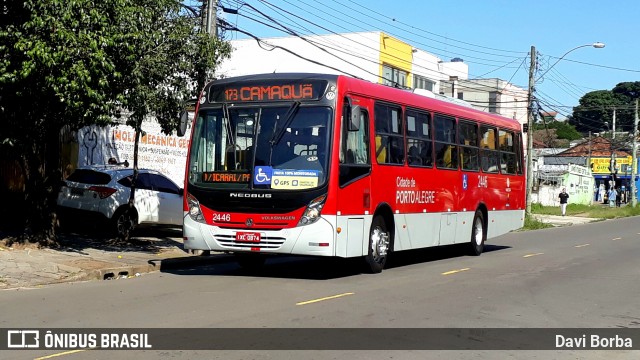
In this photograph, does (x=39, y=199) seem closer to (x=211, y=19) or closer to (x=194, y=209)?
(x=194, y=209)

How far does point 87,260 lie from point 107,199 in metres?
3.56

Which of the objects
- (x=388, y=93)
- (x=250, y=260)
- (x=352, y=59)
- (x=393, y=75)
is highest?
(x=352, y=59)

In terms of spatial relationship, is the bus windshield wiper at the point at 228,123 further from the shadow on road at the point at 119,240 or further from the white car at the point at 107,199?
the white car at the point at 107,199

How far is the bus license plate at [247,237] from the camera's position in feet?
40.5

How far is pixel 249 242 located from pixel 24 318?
421 centimetres

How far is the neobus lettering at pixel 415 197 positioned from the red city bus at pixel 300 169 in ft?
0.16

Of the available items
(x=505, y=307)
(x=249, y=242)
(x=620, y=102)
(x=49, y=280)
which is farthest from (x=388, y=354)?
(x=620, y=102)

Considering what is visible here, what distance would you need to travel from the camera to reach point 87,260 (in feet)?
Result: 45.8

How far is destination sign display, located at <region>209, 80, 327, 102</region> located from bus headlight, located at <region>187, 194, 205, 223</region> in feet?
5.62

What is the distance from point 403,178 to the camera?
14500mm

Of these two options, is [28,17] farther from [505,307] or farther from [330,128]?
[505,307]

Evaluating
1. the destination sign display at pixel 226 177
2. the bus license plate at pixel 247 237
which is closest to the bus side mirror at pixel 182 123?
the destination sign display at pixel 226 177

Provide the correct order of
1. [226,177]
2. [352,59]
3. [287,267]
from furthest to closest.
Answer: [352,59], [287,267], [226,177]

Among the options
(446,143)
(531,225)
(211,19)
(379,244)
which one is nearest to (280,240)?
(379,244)
